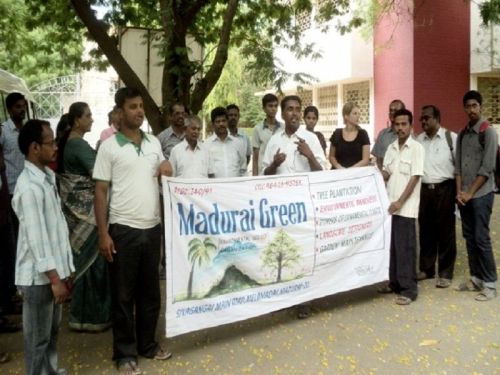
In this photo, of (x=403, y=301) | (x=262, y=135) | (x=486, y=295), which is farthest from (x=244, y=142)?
(x=486, y=295)

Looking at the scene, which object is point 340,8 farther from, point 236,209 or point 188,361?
point 188,361

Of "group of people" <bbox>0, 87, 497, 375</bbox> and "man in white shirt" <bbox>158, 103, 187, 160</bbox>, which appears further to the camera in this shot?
"man in white shirt" <bbox>158, 103, 187, 160</bbox>

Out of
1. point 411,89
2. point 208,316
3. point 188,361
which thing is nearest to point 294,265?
point 208,316

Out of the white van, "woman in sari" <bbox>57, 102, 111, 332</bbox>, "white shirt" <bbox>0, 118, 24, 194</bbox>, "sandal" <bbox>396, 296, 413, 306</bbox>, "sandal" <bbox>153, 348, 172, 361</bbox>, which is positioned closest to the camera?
"sandal" <bbox>153, 348, 172, 361</bbox>

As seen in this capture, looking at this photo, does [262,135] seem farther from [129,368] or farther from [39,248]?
[39,248]

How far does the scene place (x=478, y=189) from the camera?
5.35 meters

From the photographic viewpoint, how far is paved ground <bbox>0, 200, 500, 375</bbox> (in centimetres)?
386

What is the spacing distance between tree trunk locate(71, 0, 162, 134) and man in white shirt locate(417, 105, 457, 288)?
11.0 ft

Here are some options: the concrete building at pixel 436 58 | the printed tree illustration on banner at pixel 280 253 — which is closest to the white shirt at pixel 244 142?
the printed tree illustration on banner at pixel 280 253

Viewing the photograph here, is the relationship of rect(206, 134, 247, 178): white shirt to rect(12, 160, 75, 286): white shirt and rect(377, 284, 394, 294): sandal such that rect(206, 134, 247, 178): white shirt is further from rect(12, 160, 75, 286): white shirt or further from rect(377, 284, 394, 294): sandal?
rect(12, 160, 75, 286): white shirt

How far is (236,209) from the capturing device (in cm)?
441

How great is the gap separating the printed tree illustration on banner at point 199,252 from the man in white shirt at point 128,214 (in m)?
0.29

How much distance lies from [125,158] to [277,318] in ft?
7.34

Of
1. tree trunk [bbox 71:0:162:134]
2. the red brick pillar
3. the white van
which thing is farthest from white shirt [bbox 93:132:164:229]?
the red brick pillar
